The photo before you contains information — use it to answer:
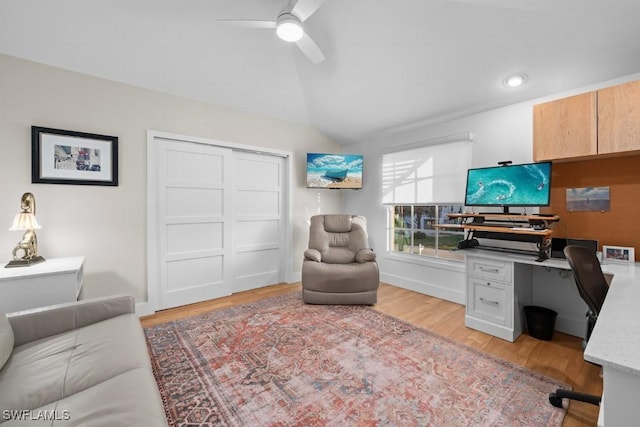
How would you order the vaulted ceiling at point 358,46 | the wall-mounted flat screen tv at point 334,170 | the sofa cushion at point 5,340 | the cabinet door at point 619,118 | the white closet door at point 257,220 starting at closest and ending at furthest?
1. the sofa cushion at point 5,340
2. the cabinet door at point 619,118
3. the vaulted ceiling at point 358,46
4. the white closet door at point 257,220
5. the wall-mounted flat screen tv at point 334,170

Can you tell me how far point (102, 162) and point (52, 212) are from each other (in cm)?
62

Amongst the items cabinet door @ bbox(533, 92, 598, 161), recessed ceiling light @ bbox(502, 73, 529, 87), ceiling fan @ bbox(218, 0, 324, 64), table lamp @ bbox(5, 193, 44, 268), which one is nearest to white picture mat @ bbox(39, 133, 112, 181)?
table lamp @ bbox(5, 193, 44, 268)

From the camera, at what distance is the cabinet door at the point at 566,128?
6.76 feet

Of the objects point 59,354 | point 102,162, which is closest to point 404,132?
point 102,162

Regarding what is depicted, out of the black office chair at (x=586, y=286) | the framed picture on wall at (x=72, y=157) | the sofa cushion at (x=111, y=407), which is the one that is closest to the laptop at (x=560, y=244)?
the black office chair at (x=586, y=286)

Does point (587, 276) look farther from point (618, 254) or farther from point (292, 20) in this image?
point (292, 20)

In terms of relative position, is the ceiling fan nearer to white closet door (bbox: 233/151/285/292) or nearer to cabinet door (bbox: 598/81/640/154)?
white closet door (bbox: 233/151/285/292)

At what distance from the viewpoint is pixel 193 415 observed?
148 centimetres

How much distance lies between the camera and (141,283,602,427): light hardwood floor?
1.75 meters

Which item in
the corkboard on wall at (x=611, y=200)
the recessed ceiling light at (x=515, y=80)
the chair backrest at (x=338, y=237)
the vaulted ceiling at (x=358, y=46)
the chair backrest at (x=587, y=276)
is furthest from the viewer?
the chair backrest at (x=338, y=237)

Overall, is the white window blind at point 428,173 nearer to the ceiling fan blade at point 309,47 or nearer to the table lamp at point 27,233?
A: the ceiling fan blade at point 309,47

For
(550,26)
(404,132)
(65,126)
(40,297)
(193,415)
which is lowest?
(193,415)

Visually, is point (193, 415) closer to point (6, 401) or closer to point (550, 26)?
point (6, 401)

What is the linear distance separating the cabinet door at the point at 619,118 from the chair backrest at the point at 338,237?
7.93ft
